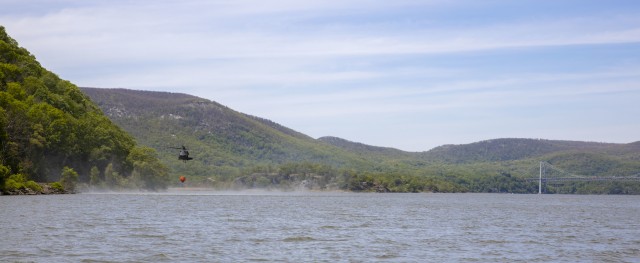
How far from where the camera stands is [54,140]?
114m

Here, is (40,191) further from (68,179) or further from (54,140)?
(54,140)

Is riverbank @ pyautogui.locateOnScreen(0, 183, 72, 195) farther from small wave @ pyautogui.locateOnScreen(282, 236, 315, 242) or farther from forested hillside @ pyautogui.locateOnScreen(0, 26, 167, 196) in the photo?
small wave @ pyautogui.locateOnScreen(282, 236, 315, 242)

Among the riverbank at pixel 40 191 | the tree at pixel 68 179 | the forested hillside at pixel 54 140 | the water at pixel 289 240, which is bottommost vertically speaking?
the water at pixel 289 240

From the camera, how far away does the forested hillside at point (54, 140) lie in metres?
100

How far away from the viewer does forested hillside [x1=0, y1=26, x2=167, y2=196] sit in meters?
100

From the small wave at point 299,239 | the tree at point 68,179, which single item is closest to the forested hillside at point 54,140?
the tree at point 68,179

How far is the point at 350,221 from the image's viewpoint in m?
56.4

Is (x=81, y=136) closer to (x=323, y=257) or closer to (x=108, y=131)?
(x=108, y=131)

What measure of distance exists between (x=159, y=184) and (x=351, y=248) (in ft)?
394

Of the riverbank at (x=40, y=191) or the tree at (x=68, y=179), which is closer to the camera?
the riverbank at (x=40, y=191)

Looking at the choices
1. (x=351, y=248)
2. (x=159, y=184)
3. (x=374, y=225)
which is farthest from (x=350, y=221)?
(x=159, y=184)

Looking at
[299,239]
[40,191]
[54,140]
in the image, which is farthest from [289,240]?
[54,140]

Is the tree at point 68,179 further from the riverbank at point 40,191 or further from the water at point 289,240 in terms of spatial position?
the water at point 289,240

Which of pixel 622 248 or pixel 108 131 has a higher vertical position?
pixel 108 131
